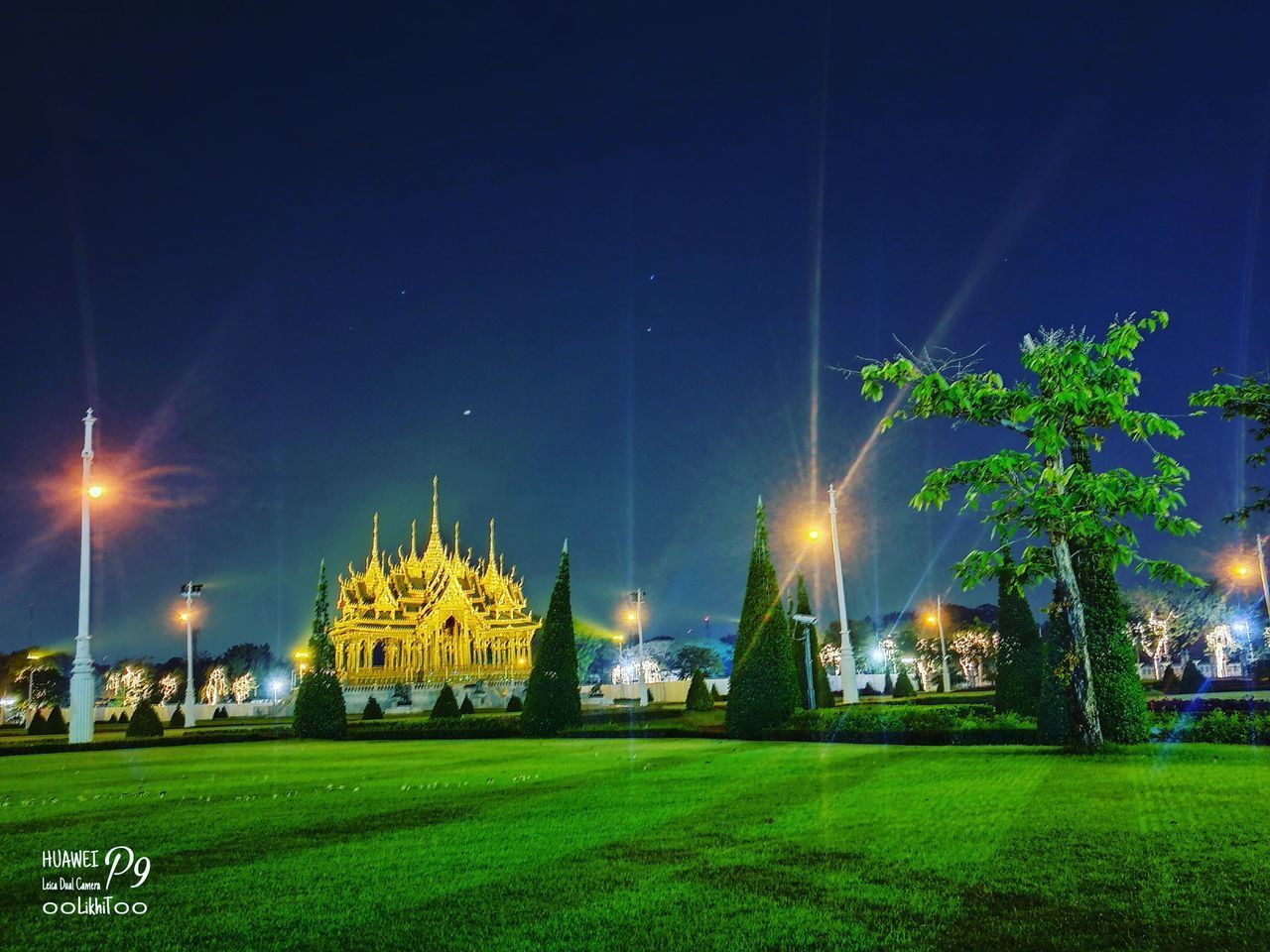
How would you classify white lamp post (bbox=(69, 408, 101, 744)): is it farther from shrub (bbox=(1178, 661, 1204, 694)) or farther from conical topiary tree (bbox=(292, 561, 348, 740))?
shrub (bbox=(1178, 661, 1204, 694))

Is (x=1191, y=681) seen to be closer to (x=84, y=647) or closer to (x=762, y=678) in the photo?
(x=762, y=678)

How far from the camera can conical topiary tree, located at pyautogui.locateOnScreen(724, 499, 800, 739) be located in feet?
88.5

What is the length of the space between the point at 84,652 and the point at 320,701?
8.46 meters

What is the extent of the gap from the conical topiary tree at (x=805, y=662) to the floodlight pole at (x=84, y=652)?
1040 inches

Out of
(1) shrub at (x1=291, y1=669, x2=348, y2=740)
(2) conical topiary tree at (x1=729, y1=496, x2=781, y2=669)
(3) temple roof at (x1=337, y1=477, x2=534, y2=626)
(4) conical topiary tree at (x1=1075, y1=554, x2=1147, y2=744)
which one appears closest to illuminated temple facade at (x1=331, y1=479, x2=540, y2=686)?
(3) temple roof at (x1=337, y1=477, x2=534, y2=626)

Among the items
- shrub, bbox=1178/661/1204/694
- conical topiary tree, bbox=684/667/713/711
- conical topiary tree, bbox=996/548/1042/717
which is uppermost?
conical topiary tree, bbox=996/548/1042/717

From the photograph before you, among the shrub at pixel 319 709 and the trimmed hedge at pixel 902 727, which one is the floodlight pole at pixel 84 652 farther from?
the trimmed hedge at pixel 902 727

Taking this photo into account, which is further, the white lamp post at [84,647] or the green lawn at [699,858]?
the white lamp post at [84,647]

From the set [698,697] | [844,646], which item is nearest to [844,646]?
[844,646]

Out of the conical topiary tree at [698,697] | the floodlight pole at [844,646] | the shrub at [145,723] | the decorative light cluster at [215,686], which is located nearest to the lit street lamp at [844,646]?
the floodlight pole at [844,646]

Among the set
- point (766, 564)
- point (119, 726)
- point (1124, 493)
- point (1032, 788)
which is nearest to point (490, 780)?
point (1032, 788)

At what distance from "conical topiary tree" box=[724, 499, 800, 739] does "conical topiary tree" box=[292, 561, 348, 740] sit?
17076mm

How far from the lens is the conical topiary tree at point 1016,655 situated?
27.4 meters

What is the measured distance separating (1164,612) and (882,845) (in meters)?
81.0
